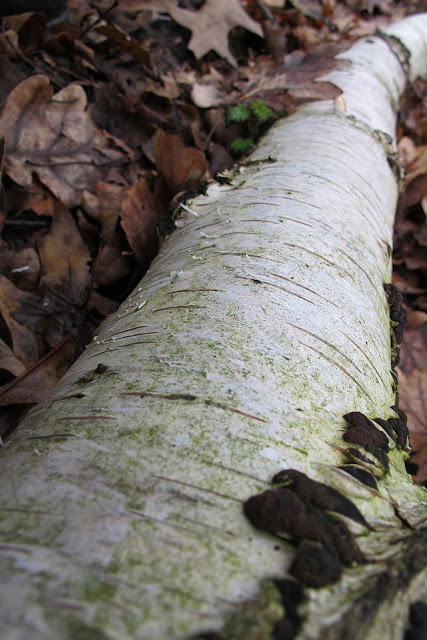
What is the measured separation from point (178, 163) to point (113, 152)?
61 centimetres

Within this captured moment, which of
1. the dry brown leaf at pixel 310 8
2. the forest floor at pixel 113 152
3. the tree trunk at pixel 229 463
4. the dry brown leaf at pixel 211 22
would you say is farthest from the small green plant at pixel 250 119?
the dry brown leaf at pixel 310 8

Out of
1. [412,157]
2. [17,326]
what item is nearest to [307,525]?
[17,326]

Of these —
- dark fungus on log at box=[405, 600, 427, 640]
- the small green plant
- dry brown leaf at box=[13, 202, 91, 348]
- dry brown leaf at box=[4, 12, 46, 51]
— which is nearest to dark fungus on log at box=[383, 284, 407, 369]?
dark fungus on log at box=[405, 600, 427, 640]

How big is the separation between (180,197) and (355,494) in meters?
1.62

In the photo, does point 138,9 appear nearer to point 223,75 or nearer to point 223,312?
point 223,75

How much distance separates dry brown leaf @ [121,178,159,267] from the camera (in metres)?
2.30

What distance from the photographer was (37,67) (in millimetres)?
2824

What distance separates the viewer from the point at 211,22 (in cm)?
347

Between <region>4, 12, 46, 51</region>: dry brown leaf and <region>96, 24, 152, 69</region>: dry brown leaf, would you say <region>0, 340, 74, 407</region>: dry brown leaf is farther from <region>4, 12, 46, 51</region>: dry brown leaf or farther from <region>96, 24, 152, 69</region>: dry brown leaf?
<region>96, 24, 152, 69</region>: dry brown leaf

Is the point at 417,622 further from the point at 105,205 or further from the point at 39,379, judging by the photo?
the point at 105,205

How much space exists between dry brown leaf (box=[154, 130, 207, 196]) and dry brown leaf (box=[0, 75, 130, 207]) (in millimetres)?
443

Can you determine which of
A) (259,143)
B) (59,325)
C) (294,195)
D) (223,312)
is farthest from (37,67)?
(223,312)

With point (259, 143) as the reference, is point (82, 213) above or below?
below

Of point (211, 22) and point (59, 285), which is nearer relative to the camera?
point (59, 285)
